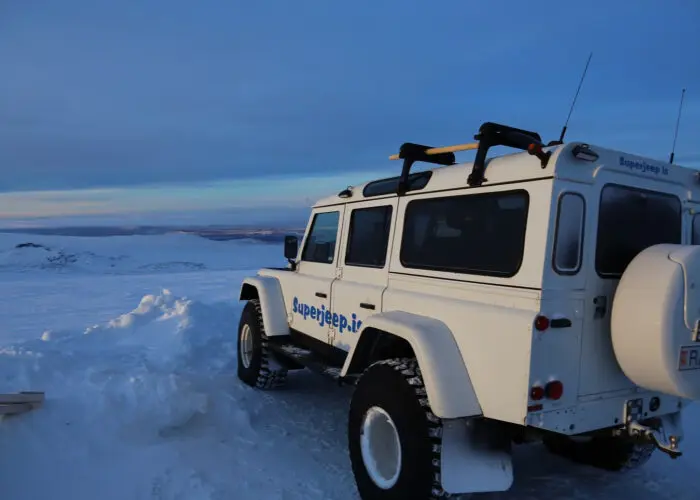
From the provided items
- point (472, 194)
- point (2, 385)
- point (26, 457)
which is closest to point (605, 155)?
point (472, 194)

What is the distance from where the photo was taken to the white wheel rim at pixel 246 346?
6.40 metres

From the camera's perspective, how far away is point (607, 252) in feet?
10.3

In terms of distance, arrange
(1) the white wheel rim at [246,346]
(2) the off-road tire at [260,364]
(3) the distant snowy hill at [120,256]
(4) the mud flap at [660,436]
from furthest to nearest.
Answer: (3) the distant snowy hill at [120,256] → (1) the white wheel rim at [246,346] → (2) the off-road tire at [260,364] → (4) the mud flap at [660,436]

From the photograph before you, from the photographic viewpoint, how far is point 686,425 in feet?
17.3

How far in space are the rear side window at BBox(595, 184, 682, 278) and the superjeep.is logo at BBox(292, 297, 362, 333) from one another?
195 centimetres

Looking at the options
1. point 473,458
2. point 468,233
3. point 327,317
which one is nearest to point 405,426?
point 473,458

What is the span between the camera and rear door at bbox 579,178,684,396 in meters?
3.04

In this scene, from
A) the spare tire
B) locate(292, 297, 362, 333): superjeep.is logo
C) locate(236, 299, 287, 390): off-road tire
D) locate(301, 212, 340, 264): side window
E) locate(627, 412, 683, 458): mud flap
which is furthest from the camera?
locate(236, 299, 287, 390): off-road tire

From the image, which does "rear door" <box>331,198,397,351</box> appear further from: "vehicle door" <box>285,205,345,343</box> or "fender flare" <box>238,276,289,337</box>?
"fender flare" <box>238,276,289,337</box>

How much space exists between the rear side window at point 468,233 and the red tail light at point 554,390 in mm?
641

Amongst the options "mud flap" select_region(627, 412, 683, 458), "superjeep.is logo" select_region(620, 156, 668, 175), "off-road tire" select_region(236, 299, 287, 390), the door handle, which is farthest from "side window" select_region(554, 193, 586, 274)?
"off-road tire" select_region(236, 299, 287, 390)

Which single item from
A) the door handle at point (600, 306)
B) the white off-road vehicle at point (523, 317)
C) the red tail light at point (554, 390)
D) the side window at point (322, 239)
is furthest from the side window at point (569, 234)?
the side window at point (322, 239)

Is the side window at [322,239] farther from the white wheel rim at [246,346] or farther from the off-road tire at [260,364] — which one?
the white wheel rim at [246,346]

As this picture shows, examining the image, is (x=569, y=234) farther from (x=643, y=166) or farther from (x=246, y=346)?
(x=246, y=346)
